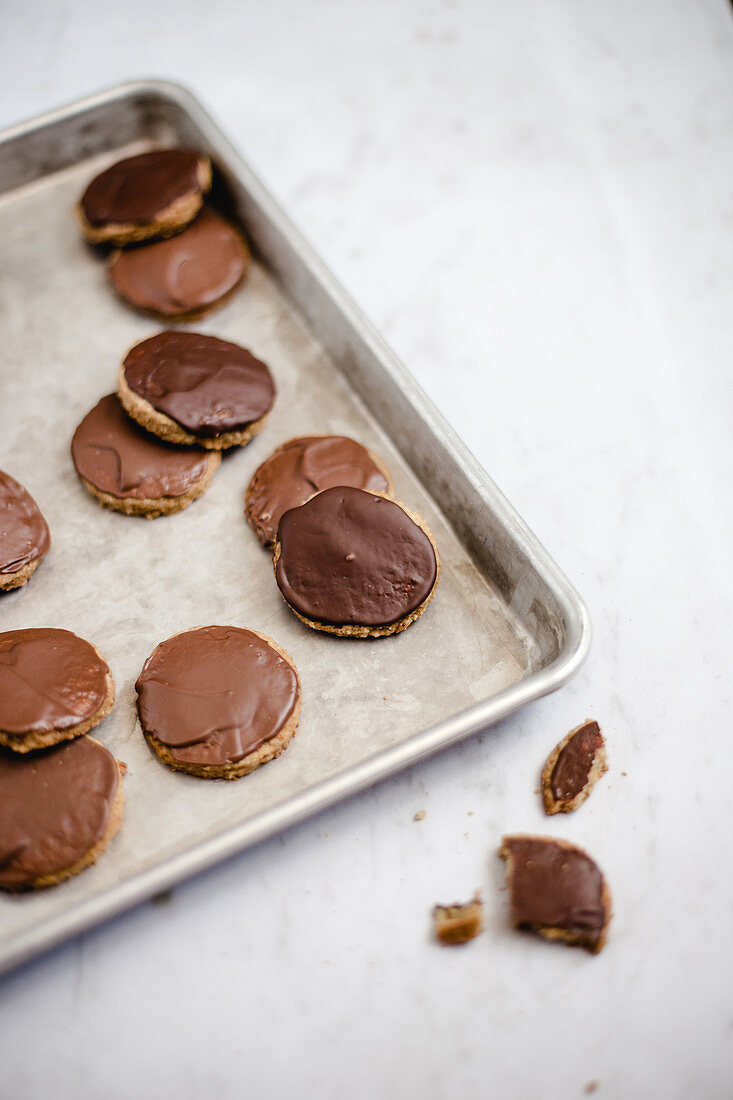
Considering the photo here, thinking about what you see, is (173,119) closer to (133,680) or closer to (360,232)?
(360,232)

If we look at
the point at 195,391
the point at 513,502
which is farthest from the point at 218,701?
the point at 513,502

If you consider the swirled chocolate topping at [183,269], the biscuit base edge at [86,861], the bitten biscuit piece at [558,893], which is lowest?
the biscuit base edge at [86,861]

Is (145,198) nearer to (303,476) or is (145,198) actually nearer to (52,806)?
(303,476)

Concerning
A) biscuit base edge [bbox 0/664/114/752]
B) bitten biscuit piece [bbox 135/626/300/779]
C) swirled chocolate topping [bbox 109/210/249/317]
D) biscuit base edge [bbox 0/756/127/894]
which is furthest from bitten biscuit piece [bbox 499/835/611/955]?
swirled chocolate topping [bbox 109/210/249/317]

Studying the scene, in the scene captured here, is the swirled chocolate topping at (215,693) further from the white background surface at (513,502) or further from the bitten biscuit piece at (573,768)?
the bitten biscuit piece at (573,768)

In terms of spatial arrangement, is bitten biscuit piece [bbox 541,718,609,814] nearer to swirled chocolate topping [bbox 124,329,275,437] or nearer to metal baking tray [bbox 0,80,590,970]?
metal baking tray [bbox 0,80,590,970]

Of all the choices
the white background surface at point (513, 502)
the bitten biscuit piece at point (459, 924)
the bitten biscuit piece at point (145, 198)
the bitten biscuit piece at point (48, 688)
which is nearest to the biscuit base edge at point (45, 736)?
the bitten biscuit piece at point (48, 688)
